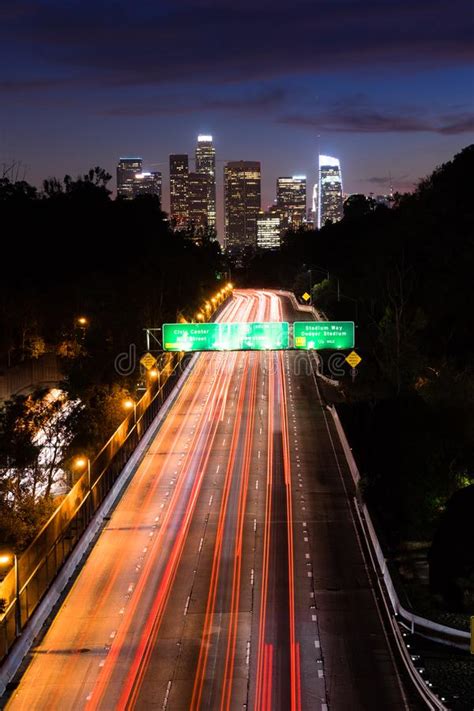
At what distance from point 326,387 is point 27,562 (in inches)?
1607

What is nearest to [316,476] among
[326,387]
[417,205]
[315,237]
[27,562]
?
[27,562]

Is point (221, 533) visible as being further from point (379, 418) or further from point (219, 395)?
point (219, 395)

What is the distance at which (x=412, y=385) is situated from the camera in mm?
54906

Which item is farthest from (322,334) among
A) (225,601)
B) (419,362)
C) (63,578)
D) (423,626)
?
(423,626)

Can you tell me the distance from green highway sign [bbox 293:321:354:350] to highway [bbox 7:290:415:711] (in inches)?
200

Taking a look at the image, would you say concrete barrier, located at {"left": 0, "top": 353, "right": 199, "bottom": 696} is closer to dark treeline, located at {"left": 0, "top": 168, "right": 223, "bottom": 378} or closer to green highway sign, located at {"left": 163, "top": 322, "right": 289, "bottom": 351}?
green highway sign, located at {"left": 163, "top": 322, "right": 289, "bottom": 351}

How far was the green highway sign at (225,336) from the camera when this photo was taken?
137 ft

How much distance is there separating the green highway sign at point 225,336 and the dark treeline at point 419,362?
6833 mm

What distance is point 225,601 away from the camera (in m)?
23.5

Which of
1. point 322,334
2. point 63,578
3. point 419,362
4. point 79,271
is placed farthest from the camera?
point 79,271

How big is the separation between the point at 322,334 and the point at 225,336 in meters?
4.70

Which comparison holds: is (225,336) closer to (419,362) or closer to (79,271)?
(419,362)

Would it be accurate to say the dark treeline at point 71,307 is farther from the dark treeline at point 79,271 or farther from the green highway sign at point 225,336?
the green highway sign at point 225,336

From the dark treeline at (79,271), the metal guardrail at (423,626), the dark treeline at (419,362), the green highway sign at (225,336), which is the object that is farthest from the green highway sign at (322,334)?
the metal guardrail at (423,626)
